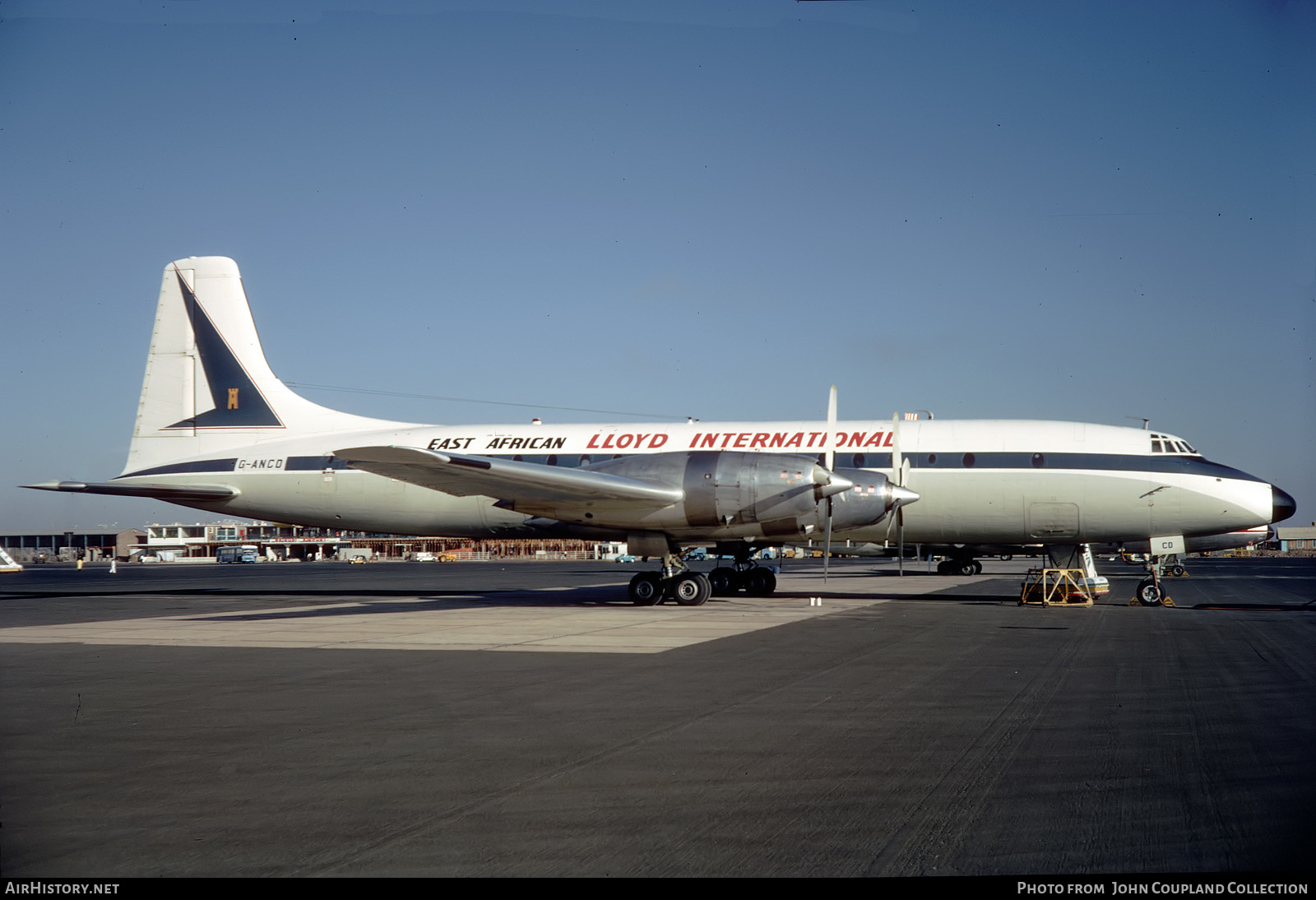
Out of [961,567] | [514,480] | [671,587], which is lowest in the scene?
[961,567]

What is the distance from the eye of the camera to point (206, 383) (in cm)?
2819

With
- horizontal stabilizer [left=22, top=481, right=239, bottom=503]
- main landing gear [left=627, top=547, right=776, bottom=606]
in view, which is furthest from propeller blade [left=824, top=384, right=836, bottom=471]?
horizontal stabilizer [left=22, top=481, right=239, bottom=503]

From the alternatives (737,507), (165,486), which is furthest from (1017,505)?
(165,486)

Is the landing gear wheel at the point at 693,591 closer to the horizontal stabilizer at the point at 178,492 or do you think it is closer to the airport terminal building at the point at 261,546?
the horizontal stabilizer at the point at 178,492

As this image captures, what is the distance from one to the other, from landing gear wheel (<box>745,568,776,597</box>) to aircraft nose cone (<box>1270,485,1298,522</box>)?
1214 centimetres

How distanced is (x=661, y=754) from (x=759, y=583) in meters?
20.6

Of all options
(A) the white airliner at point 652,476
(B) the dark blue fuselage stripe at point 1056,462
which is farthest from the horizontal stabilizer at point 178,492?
(B) the dark blue fuselage stripe at point 1056,462

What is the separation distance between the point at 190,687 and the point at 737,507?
12569 mm

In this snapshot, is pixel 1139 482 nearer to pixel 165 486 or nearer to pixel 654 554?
pixel 654 554

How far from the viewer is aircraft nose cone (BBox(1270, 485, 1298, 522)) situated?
888 inches

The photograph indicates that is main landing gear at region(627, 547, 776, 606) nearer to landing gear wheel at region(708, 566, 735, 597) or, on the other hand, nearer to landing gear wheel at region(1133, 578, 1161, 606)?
landing gear wheel at region(708, 566, 735, 597)

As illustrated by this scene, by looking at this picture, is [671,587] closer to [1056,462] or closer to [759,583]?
[759,583]

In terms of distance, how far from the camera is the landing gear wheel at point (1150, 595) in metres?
22.8

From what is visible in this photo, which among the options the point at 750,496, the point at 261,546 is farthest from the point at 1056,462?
the point at 261,546
